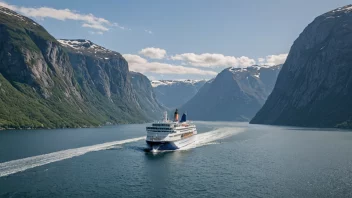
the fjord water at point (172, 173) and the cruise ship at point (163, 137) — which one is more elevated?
the cruise ship at point (163, 137)

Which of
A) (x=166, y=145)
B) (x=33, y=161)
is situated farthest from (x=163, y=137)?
(x=33, y=161)

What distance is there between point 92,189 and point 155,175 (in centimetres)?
2019

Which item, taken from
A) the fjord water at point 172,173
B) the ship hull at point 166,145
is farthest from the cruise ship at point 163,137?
the fjord water at point 172,173

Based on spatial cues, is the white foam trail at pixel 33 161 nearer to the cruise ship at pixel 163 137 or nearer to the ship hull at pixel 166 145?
the ship hull at pixel 166 145

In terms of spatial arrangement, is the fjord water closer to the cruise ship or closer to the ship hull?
the ship hull

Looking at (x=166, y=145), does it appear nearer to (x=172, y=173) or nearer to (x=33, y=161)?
(x=172, y=173)

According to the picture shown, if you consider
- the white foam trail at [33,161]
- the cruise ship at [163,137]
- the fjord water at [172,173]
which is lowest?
the fjord water at [172,173]

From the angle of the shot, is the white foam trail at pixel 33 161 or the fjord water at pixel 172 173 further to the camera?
the white foam trail at pixel 33 161

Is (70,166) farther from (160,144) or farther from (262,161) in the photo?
(262,161)

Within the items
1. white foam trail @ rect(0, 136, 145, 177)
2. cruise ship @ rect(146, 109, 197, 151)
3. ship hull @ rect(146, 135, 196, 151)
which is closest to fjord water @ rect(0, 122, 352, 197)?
white foam trail @ rect(0, 136, 145, 177)

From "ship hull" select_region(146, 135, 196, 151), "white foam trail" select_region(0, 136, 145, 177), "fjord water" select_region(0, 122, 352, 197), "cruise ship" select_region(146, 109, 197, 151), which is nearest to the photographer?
"fjord water" select_region(0, 122, 352, 197)

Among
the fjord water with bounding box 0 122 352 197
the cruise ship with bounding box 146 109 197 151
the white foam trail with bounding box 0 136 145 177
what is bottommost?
the fjord water with bounding box 0 122 352 197

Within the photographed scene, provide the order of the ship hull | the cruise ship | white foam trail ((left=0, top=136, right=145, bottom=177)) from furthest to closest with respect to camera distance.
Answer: the cruise ship < the ship hull < white foam trail ((left=0, top=136, right=145, bottom=177))

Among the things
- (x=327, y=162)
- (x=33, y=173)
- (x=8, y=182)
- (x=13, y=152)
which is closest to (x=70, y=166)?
(x=33, y=173)
